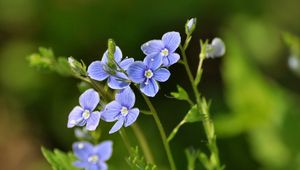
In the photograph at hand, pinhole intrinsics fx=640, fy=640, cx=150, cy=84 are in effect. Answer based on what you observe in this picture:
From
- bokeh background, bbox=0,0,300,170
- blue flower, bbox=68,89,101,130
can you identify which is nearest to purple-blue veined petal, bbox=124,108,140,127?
blue flower, bbox=68,89,101,130

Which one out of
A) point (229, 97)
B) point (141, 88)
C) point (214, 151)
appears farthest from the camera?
point (229, 97)

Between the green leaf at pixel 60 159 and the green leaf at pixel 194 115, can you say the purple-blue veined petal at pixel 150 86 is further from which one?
the green leaf at pixel 60 159

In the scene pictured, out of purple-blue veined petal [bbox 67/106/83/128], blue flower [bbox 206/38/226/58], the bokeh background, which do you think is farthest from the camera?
the bokeh background

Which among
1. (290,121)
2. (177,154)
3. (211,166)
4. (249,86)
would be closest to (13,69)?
(177,154)

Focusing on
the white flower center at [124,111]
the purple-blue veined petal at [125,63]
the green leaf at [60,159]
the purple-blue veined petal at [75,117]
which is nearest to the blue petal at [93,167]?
the green leaf at [60,159]

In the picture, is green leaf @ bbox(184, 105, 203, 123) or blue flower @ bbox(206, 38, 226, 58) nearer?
green leaf @ bbox(184, 105, 203, 123)

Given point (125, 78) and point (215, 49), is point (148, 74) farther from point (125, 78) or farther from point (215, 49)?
point (215, 49)

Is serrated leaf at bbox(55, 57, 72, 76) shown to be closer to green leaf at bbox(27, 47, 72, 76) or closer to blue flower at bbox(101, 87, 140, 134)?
green leaf at bbox(27, 47, 72, 76)

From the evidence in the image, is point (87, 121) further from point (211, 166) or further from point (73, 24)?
point (73, 24)
